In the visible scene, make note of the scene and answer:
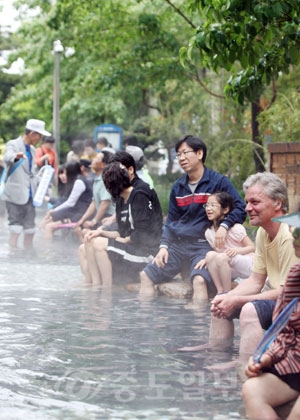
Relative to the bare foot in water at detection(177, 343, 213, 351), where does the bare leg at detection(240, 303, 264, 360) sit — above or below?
above

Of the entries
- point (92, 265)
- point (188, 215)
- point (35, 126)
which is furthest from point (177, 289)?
point (35, 126)

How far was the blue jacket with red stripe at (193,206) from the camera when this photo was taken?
10.1 metres

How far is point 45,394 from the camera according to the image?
5953 mm

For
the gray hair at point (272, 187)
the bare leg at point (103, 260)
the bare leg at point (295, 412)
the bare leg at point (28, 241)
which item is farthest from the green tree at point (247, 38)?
the bare leg at point (28, 241)

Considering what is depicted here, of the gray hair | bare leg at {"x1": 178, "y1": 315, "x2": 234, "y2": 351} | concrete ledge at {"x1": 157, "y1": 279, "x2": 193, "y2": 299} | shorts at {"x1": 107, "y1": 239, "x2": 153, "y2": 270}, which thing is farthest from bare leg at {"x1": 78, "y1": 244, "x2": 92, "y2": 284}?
the gray hair

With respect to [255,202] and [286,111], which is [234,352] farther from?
[286,111]

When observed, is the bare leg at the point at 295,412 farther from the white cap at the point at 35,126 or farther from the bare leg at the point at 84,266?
the white cap at the point at 35,126

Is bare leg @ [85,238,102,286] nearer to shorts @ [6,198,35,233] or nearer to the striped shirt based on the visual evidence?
shorts @ [6,198,35,233]

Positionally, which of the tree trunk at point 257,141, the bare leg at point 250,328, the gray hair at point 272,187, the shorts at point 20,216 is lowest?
the bare leg at point 250,328

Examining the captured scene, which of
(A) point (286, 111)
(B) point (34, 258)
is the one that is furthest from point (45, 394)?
(A) point (286, 111)

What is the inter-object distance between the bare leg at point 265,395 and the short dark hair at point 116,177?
19.6 feet

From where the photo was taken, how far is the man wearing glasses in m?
10.1

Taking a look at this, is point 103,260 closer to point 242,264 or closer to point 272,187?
point 242,264

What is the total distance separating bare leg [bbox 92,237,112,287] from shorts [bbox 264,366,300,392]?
249 inches
